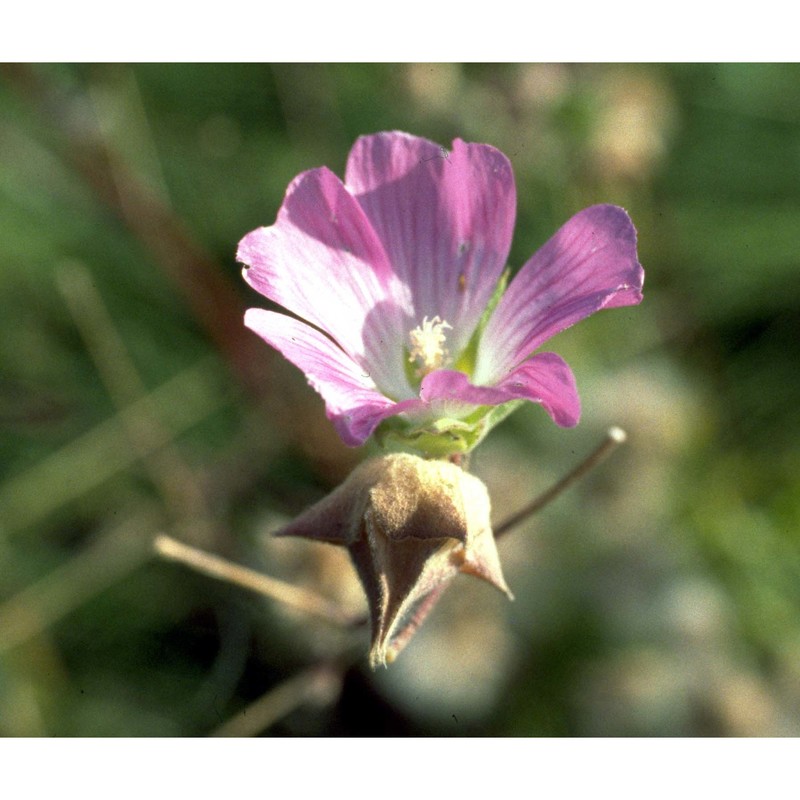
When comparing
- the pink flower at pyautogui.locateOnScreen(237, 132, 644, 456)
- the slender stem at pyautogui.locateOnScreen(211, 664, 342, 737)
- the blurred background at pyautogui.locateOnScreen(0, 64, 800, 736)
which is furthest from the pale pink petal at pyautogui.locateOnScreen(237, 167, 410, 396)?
the blurred background at pyautogui.locateOnScreen(0, 64, 800, 736)

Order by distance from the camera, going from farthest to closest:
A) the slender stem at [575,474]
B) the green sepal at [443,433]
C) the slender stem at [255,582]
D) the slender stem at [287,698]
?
the slender stem at [287,698] < the slender stem at [255,582] < the slender stem at [575,474] < the green sepal at [443,433]

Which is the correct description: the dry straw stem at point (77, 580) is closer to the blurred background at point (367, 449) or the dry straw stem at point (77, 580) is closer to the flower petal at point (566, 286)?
the blurred background at point (367, 449)

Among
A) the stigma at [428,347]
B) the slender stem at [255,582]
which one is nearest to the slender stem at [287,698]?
the slender stem at [255,582]

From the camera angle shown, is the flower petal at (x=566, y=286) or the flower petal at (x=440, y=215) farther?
the flower petal at (x=440, y=215)

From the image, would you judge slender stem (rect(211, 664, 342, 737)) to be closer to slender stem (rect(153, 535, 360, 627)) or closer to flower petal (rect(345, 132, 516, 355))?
slender stem (rect(153, 535, 360, 627))

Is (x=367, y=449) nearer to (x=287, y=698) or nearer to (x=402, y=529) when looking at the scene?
(x=287, y=698)

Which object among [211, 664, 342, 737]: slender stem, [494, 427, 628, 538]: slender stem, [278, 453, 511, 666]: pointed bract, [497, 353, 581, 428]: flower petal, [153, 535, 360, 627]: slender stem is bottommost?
[211, 664, 342, 737]: slender stem
